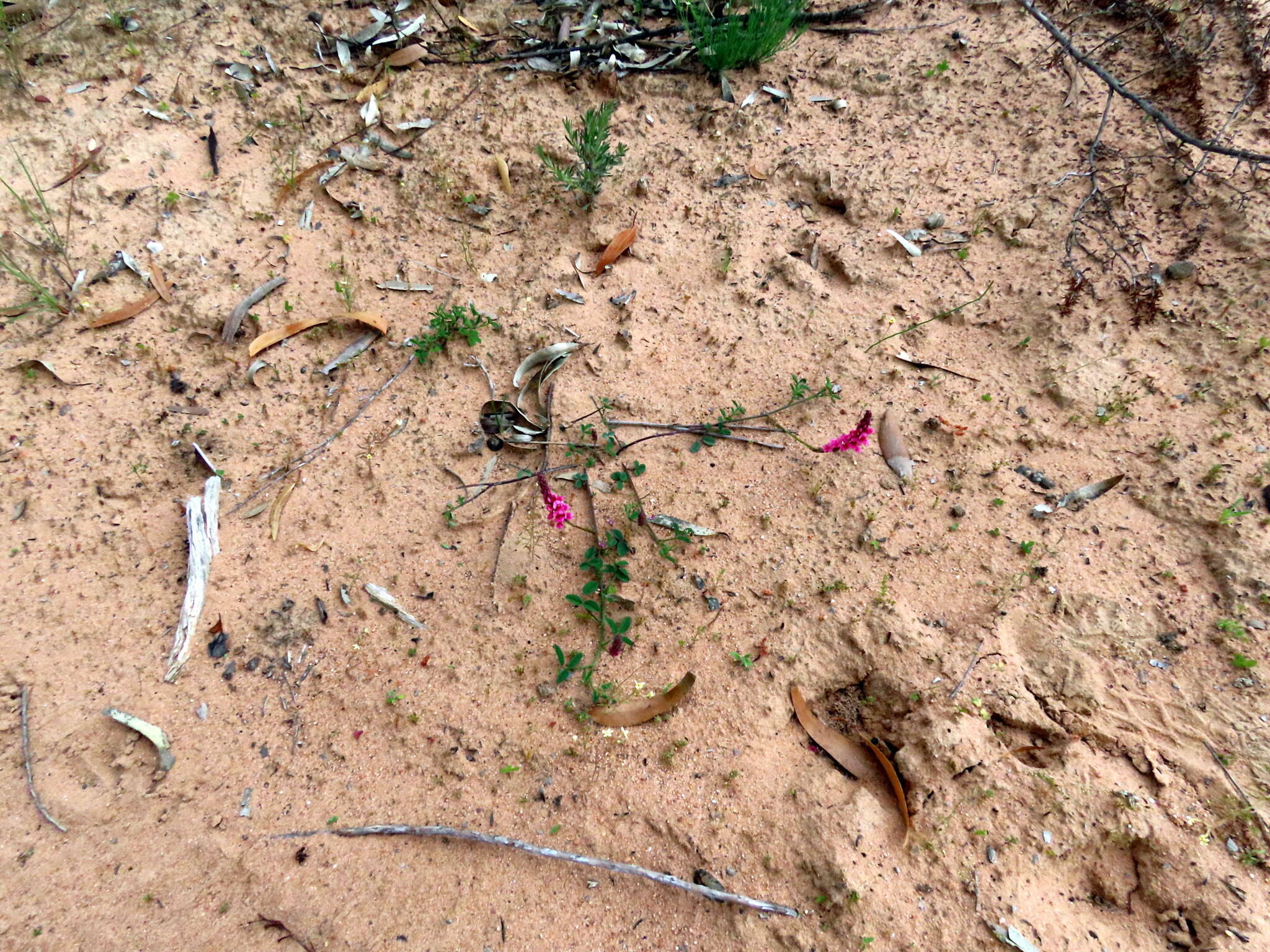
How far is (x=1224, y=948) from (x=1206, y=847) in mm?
230

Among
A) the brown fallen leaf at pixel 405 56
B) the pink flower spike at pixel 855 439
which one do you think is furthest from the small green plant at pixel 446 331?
the brown fallen leaf at pixel 405 56

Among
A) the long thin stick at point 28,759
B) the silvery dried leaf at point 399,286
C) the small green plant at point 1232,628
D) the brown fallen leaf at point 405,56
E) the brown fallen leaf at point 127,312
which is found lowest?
the long thin stick at point 28,759

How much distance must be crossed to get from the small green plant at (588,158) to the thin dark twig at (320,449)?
1156mm

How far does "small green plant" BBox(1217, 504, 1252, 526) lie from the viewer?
7.07ft

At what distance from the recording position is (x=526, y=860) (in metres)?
1.84

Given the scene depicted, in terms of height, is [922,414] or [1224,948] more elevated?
[922,414]

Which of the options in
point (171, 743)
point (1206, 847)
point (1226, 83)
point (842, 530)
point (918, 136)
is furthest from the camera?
point (918, 136)

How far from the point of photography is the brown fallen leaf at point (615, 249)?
Result: 2.97 m

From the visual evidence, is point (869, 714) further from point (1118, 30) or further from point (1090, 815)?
point (1118, 30)

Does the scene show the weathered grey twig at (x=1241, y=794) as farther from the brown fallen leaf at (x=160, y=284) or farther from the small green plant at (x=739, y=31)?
the brown fallen leaf at (x=160, y=284)

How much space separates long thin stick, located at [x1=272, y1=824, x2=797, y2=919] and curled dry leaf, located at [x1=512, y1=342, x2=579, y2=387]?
1.67 meters

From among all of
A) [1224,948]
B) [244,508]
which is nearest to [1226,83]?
[1224,948]

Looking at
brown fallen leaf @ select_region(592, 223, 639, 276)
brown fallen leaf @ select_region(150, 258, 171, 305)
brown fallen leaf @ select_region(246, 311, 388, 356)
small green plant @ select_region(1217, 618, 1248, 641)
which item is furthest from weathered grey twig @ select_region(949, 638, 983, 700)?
brown fallen leaf @ select_region(150, 258, 171, 305)

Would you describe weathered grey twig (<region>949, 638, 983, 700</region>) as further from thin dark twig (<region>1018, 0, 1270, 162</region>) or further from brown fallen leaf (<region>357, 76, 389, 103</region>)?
brown fallen leaf (<region>357, 76, 389, 103</region>)
